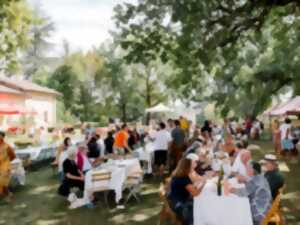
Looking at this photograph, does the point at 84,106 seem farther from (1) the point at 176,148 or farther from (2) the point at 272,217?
(2) the point at 272,217

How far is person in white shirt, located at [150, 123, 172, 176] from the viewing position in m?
13.5

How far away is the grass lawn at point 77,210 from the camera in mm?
8609

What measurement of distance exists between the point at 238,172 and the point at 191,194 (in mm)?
1903

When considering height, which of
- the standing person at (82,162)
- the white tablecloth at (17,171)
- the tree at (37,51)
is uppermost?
the tree at (37,51)

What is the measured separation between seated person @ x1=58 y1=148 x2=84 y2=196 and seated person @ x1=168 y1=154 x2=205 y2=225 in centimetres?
370

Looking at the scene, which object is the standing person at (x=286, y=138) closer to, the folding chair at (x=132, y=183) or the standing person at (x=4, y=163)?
the folding chair at (x=132, y=183)

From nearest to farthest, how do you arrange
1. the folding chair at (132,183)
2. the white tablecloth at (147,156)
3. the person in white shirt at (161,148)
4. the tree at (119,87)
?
1. the folding chair at (132,183)
2. the person in white shirt at (161,148)
3. the white tablecloth at (147,156)
4. the tree at (119,87)

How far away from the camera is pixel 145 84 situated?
48.4 m

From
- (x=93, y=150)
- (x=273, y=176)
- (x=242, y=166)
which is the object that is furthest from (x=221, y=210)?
(x=93, y=150)

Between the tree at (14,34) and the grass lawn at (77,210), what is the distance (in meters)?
6.77

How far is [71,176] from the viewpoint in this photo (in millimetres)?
9742

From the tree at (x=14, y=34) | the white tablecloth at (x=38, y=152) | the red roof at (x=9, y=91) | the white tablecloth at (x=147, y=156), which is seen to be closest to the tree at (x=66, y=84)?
the red roof at (x=9, y=91)

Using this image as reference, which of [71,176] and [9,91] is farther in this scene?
[9,91]

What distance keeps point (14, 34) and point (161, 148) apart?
8.13 m
